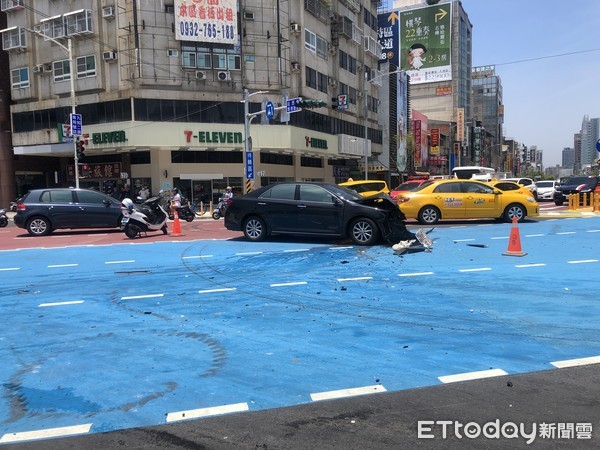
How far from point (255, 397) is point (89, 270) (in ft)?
22.5

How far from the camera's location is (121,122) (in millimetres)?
32531

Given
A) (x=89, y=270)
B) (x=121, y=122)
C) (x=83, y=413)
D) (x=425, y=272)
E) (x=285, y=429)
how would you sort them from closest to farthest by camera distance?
(x=285, y=429), (x=83, y=413), (x=425, y=272), (x=89, y=270), (x=121, y=122)

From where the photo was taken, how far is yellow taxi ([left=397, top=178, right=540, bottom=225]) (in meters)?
16.6

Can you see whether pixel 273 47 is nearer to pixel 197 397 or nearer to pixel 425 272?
pixel 425 272

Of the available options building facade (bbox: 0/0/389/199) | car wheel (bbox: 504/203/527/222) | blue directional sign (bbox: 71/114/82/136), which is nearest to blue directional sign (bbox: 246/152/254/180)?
building facade (bbox: 0/0/389/199)

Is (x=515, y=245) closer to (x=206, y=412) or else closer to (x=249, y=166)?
(x=206, y=412)

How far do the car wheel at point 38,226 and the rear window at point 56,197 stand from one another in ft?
2.13

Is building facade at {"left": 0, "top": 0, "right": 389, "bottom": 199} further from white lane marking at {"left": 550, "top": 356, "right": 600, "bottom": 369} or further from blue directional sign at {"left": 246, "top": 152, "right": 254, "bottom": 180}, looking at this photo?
white lane marking at {"left": 550, "top": 356, "right": 600, "bottom": 369}

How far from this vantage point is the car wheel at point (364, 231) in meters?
11.7

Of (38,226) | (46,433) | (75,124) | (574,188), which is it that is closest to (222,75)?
(75,124)

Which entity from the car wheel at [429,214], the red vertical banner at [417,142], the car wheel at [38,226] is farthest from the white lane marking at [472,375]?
the red vertical banner at [417,142]

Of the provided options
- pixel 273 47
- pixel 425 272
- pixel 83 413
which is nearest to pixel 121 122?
pixel 273 47

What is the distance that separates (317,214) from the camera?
1209 cm

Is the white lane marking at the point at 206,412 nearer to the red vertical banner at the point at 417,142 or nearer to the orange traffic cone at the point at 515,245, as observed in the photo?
the orange traffic cone at the point at 515,245
